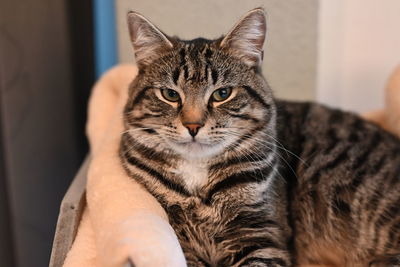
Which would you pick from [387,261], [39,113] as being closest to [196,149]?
[387,261]

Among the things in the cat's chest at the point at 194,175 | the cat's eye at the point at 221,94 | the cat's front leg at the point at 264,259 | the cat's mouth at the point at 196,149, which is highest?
the cat's eye at the point at 221,94

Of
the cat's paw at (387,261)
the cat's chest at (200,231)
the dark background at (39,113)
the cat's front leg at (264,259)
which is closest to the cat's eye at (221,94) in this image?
the cat's chest at (200,231)

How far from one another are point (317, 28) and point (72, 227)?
1.11m

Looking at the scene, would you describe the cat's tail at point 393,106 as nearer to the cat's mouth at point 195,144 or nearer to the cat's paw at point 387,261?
the cat's paw at point 387,261

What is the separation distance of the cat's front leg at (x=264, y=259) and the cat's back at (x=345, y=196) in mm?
178

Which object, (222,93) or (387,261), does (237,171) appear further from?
(387,261)

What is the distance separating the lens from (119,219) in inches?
43.1

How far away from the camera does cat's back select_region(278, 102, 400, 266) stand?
1.30 meters

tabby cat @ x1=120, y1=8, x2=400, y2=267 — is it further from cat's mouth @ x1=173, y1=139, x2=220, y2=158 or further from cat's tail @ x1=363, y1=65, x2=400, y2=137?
cat's tail @ x1=363, y1=65, x2=400, y2=137

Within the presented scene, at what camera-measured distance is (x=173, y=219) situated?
1.20 metres

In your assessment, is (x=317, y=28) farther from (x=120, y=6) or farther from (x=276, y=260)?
(x=276, y=260)

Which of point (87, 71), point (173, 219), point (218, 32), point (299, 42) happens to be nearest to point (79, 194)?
point (173, 219)

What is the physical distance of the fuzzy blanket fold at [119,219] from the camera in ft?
3.26

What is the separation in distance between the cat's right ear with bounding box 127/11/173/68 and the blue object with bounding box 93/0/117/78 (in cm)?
68
